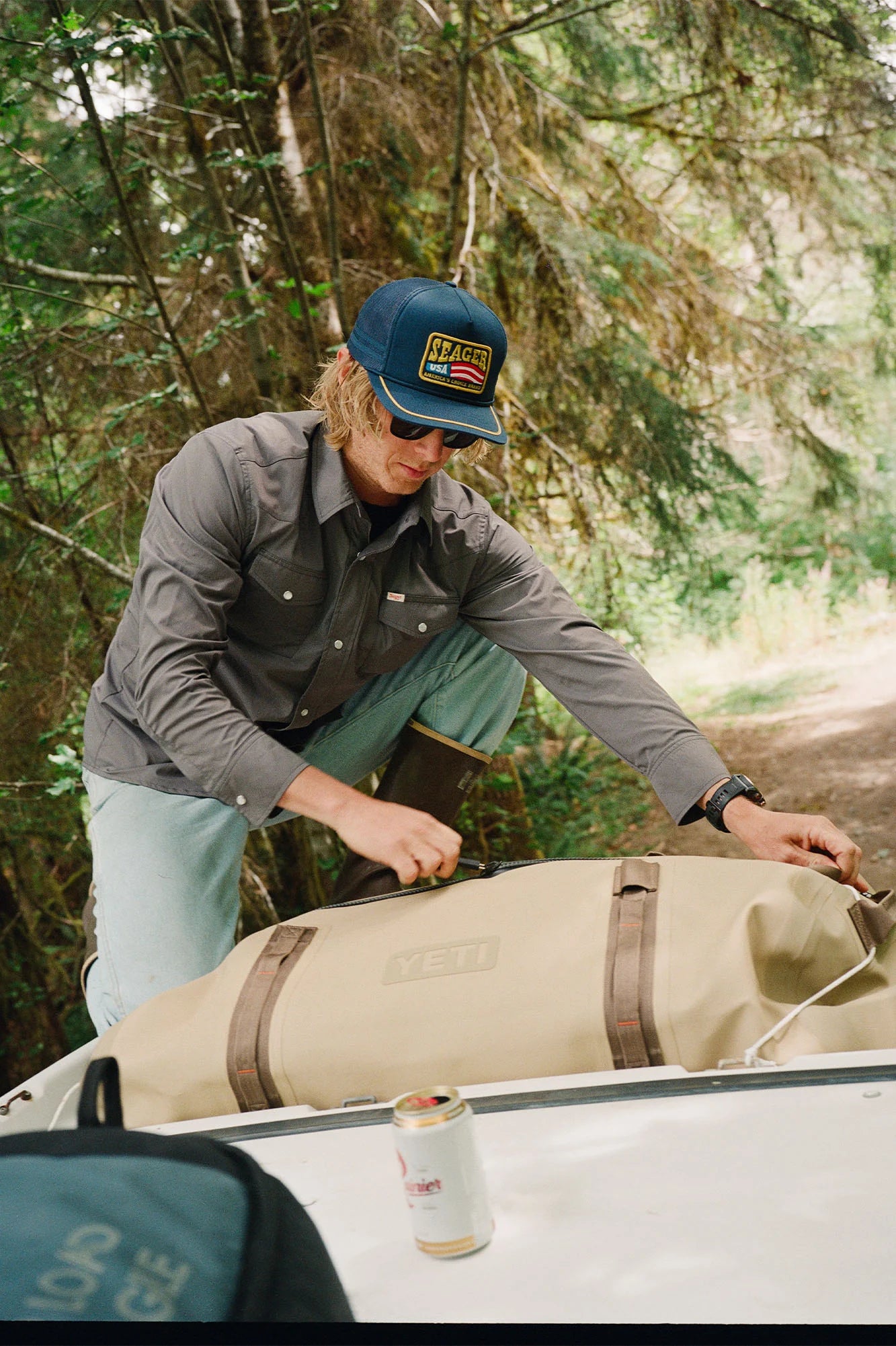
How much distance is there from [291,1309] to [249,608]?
1.20 meters

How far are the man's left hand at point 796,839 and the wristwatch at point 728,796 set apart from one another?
19 mm

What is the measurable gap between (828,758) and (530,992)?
14.0 ft

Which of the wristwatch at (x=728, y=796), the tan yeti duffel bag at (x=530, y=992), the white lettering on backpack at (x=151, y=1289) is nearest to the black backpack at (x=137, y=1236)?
the white lettering on backpack at (x=151, y=1289)

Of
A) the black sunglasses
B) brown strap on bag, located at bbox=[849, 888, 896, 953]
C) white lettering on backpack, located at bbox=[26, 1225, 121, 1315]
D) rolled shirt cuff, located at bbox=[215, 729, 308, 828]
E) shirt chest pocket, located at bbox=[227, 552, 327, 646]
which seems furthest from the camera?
shirt chest pocket, located at bbox=[227, 552, 327, 646]

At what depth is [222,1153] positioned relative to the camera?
0.84m

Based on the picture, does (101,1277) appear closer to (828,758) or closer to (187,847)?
(187,847)

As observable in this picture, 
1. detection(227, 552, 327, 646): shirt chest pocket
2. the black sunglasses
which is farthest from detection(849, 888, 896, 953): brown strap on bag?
detection(227, 552, 327, 646): shirt chest pocket

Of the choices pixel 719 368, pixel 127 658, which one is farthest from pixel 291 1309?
pixel 719 368

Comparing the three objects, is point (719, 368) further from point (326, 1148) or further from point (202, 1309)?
point (202, 1309)

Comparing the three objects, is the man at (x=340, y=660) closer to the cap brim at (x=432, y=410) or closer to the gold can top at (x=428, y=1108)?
the cap brim at (x=432, y=410)

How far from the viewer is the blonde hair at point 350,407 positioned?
5.75ft

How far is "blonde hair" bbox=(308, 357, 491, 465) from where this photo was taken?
1.75 metres

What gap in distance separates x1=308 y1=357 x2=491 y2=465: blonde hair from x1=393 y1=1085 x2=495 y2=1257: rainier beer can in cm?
108

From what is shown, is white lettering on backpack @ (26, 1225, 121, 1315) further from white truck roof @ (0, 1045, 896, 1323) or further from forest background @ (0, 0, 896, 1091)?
forest background @ (0, 0, 896, 1091)
